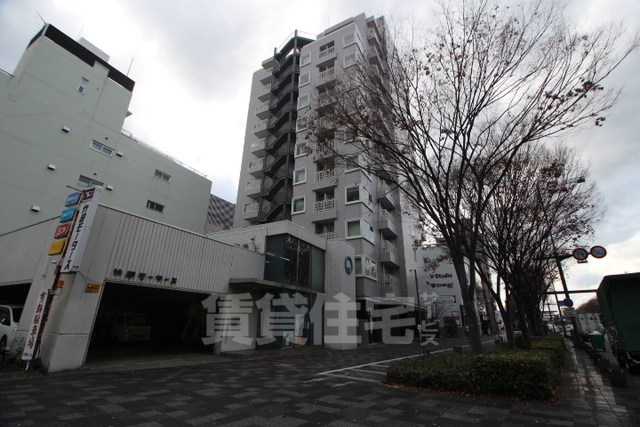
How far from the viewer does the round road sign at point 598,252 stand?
14.1m

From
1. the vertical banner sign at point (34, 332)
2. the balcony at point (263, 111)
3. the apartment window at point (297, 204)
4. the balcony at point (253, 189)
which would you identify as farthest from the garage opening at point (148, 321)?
the balcony at point (263, 111)

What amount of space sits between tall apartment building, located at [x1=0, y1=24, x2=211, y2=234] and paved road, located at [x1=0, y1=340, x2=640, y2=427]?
56.4 feet

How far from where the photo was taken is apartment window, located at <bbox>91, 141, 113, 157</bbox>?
23.3m

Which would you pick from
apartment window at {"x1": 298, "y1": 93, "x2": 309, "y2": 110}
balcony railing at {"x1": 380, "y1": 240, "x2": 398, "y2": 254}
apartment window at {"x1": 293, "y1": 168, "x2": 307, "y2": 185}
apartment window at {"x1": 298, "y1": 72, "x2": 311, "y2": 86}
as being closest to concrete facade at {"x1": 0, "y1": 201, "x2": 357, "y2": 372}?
balcony railing at {"x1": 380, "y1": 240, "x2": 398, "y2": 254}

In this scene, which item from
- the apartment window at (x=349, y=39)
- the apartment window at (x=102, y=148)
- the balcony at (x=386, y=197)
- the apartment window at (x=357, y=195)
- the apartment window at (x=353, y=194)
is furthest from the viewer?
the apartment window at (x=349, y=39)

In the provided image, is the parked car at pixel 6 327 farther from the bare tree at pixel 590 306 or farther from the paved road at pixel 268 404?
the bare tree at pixel 590 306

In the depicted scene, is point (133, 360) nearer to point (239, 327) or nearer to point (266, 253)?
point (239, 327)

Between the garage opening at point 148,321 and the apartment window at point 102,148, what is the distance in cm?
1260

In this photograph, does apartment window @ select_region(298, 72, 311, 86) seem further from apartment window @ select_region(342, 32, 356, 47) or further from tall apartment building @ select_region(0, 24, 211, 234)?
tall apartment building @ select_region(0, 24, 211, 234)

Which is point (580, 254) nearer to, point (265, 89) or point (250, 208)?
point (250, 208)

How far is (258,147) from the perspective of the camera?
1373 inches

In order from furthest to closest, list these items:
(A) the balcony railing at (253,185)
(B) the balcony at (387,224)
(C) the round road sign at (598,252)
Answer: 1. (A) the balcony railing at (253,185)
2. (B) the balcony at (387,224)
3. (C) the round road sign at (598,252)

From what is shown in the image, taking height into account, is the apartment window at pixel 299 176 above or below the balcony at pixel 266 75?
below

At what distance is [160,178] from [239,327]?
63.5 feet
